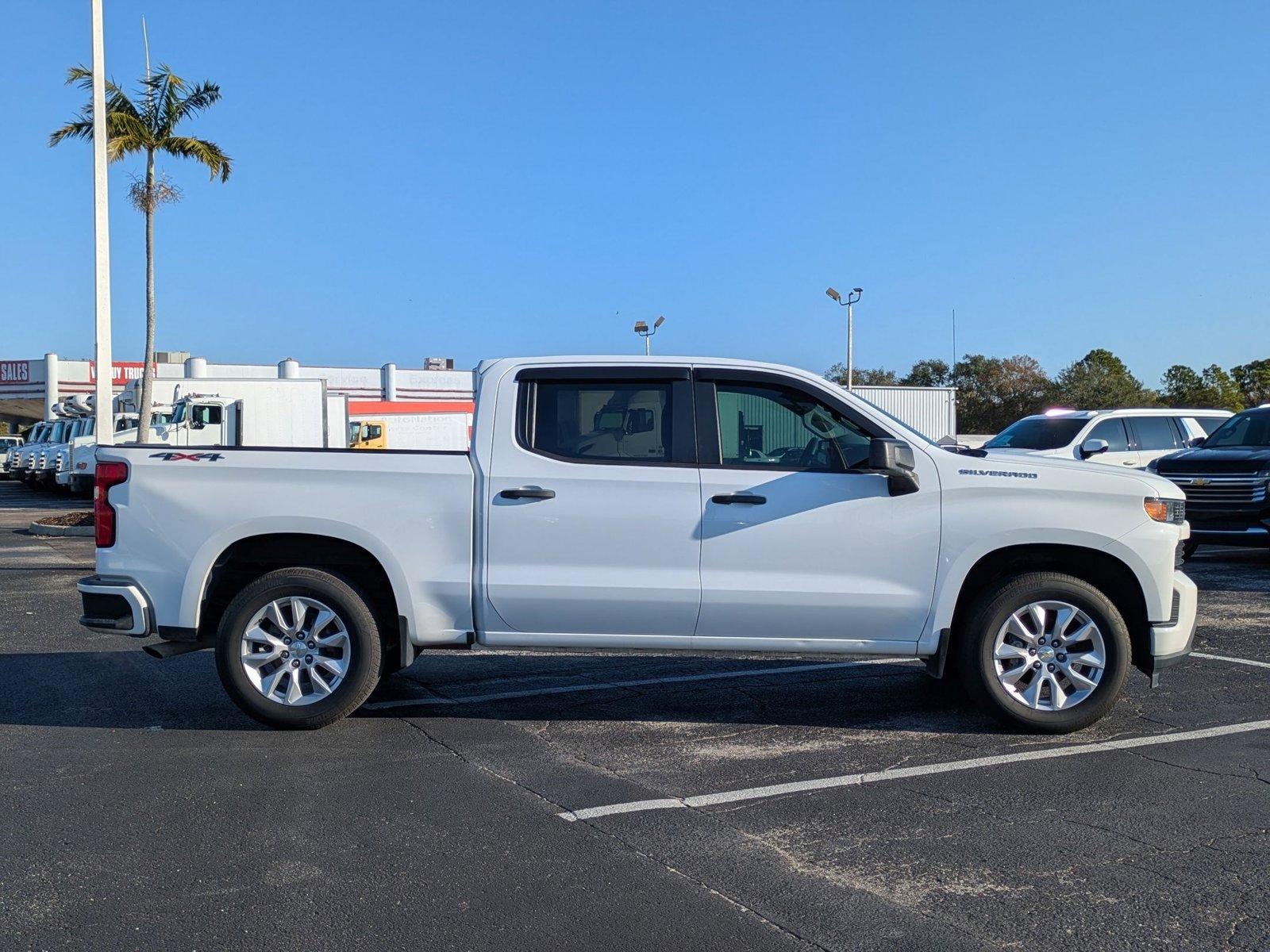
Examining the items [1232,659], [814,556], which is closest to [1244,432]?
[1232,659]

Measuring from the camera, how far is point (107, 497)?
6270 millimetres

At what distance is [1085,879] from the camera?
419cm

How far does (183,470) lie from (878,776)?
3884mm

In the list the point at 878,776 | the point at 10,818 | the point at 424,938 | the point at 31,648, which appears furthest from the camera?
the point at 31,648

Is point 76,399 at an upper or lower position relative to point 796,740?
upper

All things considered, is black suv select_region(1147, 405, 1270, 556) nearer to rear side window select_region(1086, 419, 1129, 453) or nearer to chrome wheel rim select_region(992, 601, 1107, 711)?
rear side window select_region(1086, 419, 1129, 453)

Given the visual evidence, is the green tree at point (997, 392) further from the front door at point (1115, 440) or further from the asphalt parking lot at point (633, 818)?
the asphalt parking lot at point (633, 818)

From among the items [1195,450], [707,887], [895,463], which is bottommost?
[707,887]

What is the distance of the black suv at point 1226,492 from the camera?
13758 mm

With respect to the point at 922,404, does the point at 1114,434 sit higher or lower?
lower

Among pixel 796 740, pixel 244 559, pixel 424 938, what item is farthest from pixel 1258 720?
pixel 244 559

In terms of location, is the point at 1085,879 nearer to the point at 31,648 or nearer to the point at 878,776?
the point at 878,776

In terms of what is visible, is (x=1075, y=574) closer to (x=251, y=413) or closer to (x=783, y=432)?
(x=783, y=432)

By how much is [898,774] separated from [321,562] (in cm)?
320
